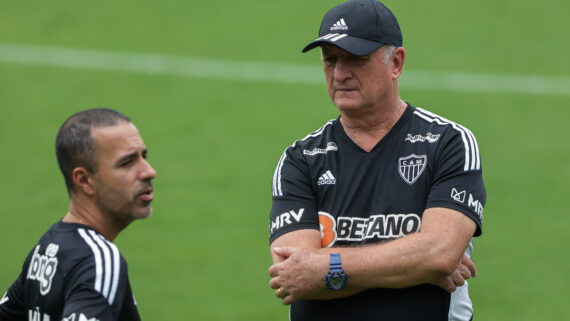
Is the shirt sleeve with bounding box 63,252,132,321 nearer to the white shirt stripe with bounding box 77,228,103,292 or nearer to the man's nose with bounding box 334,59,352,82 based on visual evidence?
the white shirt stripe with bounding box 77,228,103,292

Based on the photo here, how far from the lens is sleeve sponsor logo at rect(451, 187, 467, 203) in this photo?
201 inches

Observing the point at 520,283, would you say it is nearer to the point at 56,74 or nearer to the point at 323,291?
the point at 323,291

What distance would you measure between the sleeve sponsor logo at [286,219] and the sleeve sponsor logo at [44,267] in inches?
50.5

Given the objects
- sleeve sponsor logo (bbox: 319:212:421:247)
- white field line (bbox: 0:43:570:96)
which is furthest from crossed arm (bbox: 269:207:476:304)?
white field line (bbox: 0:43:570:96)

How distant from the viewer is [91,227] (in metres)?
4.92

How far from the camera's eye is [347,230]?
207 inches

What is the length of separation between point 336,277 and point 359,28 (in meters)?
1.46

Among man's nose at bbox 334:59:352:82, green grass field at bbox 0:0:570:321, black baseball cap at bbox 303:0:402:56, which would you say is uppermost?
black baseball cap at bbox 303:0:402:56

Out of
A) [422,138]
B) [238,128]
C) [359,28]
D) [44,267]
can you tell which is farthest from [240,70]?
[44,267]

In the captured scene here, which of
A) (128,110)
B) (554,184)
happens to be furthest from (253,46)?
(554,184)

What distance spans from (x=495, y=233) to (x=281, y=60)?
550cm

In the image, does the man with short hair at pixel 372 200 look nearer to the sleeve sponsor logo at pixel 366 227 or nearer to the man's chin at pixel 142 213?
the sleeve sponsor logo at pixel 366 227

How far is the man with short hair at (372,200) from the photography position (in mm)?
4984

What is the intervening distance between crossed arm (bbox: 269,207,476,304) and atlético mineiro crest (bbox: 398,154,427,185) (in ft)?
0.78
